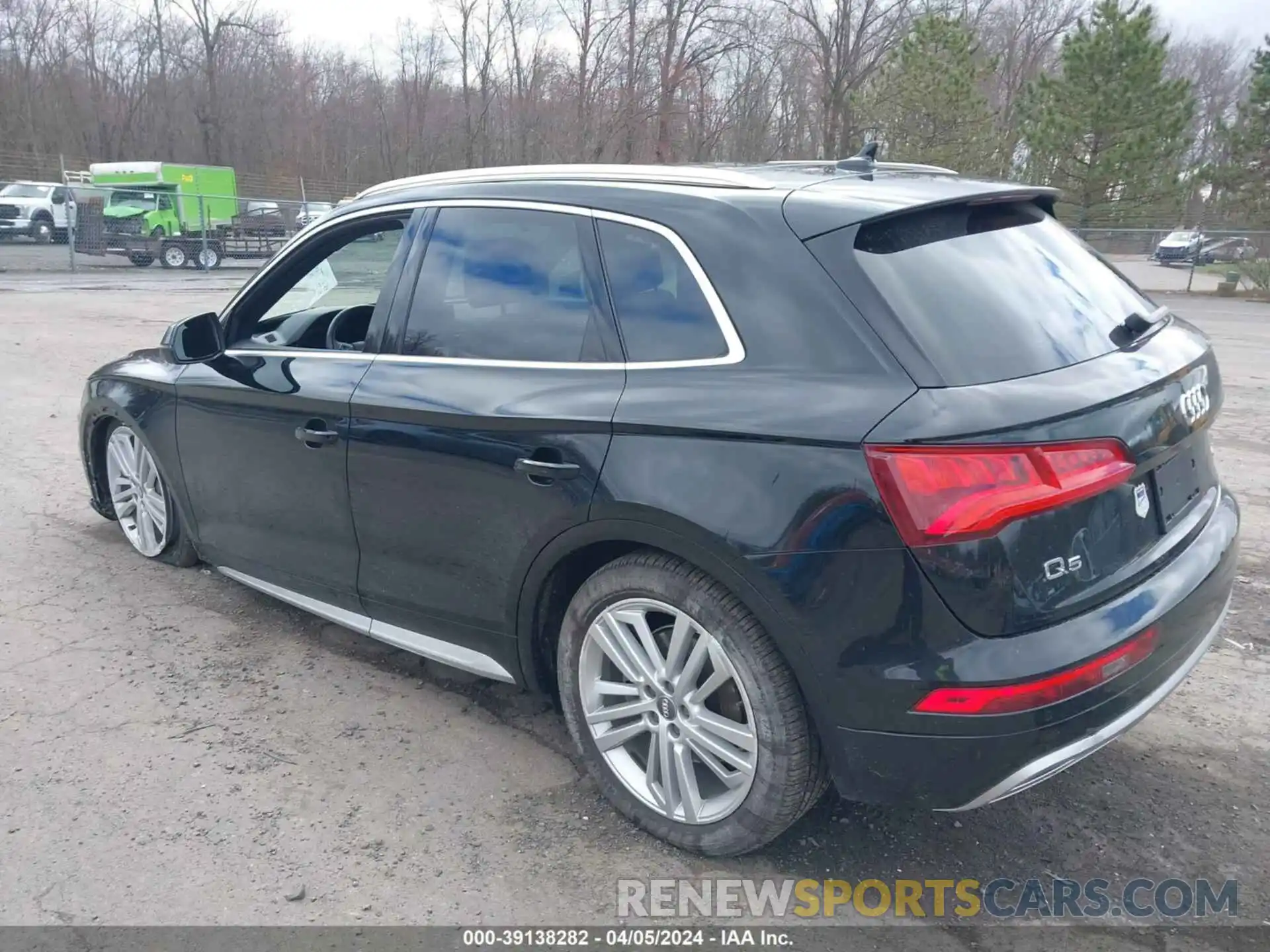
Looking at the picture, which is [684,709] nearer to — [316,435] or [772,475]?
[772,475]

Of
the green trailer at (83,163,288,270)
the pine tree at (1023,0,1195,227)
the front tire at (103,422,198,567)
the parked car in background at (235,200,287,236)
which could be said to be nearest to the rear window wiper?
the front tire at (103,422,198,567)

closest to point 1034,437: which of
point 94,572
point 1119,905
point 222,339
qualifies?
point 1119,905

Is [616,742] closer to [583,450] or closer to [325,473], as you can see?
[583,450]

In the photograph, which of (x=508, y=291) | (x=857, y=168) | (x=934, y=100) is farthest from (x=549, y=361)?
(x=934, y=100)

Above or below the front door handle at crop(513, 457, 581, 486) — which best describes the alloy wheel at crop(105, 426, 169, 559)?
below

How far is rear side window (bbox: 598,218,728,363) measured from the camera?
2.67 m

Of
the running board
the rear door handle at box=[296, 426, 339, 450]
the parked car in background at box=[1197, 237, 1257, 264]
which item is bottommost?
the running board

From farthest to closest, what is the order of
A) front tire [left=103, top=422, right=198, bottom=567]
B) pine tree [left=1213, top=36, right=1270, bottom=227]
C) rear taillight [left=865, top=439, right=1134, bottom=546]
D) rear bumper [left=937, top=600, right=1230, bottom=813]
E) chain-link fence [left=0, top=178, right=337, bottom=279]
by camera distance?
1. pine tree [left=1213, top=36, right=1270, bottom=227]
2. chain-link fence [left=0, top=178, right=337, bottom=279]
3. front tire [left=103, top=422, right=198, bottom=567]
4. rear bumper [left=937, top=600, right=1230, bottom=813]
5. rear taillight [left=865, top=439, right=1134, bottom=546]

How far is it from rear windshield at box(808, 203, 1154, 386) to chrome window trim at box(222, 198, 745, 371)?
0.98ft

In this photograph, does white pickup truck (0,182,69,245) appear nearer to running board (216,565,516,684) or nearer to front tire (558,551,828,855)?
running board (216,565,516,684)

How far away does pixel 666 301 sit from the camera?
276cm

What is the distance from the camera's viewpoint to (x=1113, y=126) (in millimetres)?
30172

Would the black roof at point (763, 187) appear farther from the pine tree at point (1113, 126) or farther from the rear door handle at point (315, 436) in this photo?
the pine tree at point (1113, 126)

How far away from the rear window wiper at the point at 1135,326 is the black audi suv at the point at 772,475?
0.06 ft
